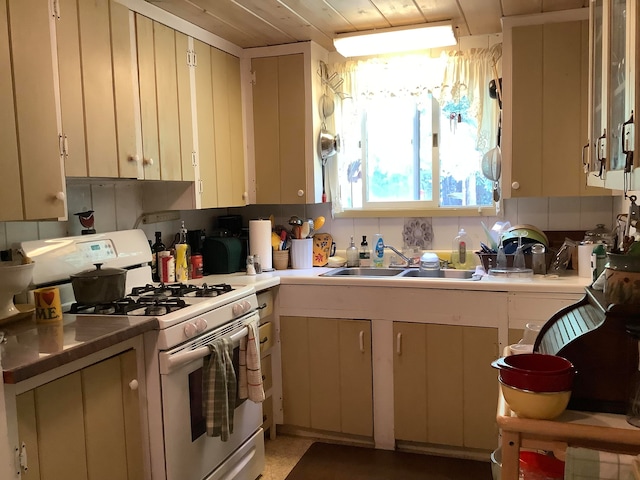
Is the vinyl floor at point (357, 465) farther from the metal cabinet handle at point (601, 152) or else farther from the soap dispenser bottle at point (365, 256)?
the metal cabinet handle at point (601, 152)

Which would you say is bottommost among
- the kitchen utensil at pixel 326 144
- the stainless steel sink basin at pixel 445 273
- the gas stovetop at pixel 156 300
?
the stainless steel sink basin at pixel 445 273

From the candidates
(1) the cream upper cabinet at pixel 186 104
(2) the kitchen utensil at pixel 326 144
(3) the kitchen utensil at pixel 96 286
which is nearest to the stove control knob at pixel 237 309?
(3) the kitchen utensil at pixel 96 286

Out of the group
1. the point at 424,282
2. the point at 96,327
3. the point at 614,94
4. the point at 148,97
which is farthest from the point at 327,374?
the point at 614,94

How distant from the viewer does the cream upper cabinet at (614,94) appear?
4.13 ft

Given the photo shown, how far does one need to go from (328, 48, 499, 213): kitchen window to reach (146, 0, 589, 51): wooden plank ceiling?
290mm

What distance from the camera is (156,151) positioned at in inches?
103

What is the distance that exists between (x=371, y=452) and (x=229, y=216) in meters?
1.63

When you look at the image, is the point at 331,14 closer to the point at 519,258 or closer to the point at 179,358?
the point at 519,258

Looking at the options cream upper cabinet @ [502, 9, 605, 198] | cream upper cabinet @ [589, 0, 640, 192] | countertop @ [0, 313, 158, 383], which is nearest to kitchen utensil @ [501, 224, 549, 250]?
cream upper cabinet @ [502, 9, 605, 198]

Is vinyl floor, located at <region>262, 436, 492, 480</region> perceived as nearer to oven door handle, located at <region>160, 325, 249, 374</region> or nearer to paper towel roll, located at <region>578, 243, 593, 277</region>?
oven door handle, located at <region>160, 325, 249, 374</region>

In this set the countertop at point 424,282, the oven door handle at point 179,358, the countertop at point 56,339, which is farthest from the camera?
the countertop at point 424,282

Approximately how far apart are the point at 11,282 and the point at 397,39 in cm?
219

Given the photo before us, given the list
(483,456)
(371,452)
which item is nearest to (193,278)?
(371,452)

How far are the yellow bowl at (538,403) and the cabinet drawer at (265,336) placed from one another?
1806 millimetres
